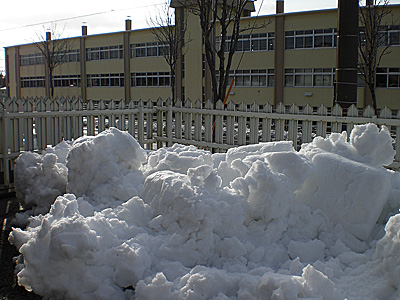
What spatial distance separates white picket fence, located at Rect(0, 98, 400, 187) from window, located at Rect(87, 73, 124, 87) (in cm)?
3622

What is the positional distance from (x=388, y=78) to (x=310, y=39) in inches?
248

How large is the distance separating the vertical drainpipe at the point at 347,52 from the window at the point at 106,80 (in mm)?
38845

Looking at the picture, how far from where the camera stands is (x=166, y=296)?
332 cm

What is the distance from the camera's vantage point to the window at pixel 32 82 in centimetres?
5578

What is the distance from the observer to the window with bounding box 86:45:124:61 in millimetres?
45312

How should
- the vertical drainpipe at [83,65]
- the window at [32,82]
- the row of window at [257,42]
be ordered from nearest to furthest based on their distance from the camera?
the row of window at [257,42] < the vertical drainpipe at [83,65] < the window at [32,82]

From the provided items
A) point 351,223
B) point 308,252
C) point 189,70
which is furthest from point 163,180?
point 189,70

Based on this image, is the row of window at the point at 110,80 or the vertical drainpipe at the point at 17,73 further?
the vertical drainpipe at the point at 17,73

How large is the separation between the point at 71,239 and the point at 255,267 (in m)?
1.62

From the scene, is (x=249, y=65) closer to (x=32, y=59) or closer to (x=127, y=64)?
(x=127, y=64)

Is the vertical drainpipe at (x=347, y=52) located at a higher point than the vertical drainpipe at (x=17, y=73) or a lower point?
lower

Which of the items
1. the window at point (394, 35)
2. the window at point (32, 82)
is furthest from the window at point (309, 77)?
the window at point (32, 82)

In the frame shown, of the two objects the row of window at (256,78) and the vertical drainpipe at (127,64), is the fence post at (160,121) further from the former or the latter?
the vertical drainpipe at (127,64)

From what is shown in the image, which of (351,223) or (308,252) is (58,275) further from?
(351,223)
